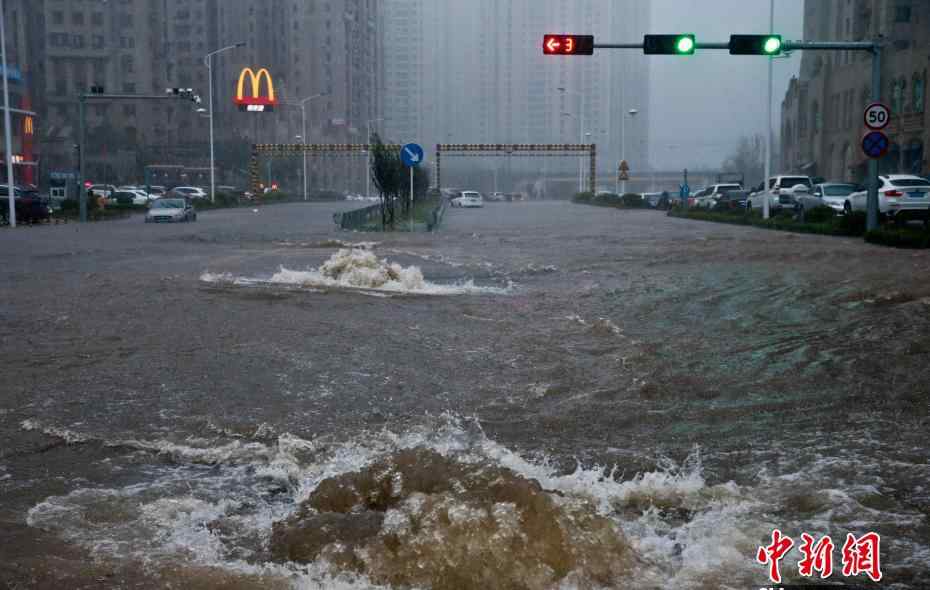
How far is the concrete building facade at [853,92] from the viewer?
60594 mm

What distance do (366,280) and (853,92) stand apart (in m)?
65.1

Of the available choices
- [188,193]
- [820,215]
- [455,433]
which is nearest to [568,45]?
[820,215]

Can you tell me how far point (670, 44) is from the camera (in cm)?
2370

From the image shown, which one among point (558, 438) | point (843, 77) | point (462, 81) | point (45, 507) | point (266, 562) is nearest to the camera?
point (266, 562)

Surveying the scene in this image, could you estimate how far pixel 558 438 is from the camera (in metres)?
7.19

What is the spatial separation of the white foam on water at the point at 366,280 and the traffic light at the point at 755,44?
9.98m

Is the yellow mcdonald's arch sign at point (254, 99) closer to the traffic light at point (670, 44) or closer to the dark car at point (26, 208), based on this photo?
the dark car at point (26, 208)

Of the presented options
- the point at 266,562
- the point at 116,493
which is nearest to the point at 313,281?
the point at 116,493

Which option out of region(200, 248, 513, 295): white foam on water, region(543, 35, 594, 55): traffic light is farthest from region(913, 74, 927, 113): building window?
region(200, 248, 513, 295): white foam on water

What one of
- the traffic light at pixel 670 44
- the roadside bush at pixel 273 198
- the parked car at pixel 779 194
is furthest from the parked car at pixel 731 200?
the roadside bush at pixel 273 198

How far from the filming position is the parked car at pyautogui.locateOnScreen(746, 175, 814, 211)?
41438 mm

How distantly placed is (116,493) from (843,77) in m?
78.4

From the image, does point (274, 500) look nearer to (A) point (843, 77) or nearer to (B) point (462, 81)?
(A) point (843, 77)

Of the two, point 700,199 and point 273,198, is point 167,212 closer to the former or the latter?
point 700,199
